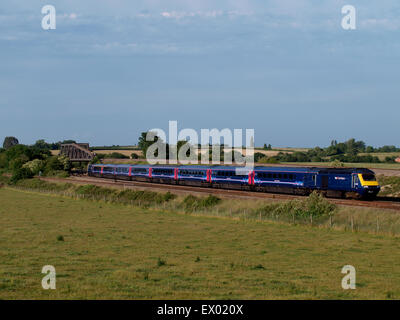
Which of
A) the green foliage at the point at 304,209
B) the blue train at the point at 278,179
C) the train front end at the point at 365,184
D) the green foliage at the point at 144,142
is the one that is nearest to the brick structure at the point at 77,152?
the green foliage at the point at 144,142

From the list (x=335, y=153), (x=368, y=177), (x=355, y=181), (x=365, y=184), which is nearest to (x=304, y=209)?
(x=355, y=181)

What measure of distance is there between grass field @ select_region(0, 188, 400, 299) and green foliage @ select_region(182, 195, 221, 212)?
868cm

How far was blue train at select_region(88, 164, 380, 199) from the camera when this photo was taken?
143 ft

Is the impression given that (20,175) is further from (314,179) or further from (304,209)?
(304,209)

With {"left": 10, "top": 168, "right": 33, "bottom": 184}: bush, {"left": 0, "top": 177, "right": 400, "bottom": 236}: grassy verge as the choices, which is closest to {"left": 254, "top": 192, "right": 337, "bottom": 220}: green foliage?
{"left": 0, "top": 177, "right": 400, "bottom": 236}: grassy verge

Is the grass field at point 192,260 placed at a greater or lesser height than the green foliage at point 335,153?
lesser

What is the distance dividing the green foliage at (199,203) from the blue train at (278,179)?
7361 millimetres

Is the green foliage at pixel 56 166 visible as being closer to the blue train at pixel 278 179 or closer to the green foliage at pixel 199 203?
the blue train at pixel 278 179

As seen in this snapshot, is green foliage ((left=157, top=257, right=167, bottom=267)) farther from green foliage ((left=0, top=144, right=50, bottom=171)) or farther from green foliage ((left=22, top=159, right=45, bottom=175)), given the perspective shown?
green foliage ((left=0, top=144, right=50, bottom=171))

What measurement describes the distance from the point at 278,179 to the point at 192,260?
101 ft

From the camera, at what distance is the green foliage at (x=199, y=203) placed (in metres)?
50.2
